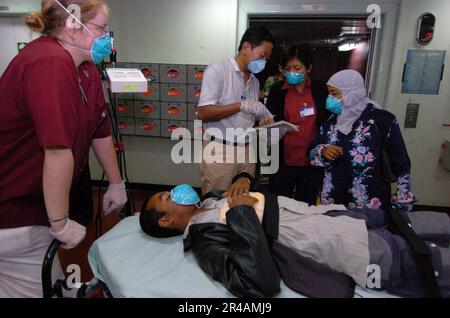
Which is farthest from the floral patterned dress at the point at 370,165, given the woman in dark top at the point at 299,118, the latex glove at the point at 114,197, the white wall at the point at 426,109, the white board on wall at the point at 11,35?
the white board on wall at the point at 11,35

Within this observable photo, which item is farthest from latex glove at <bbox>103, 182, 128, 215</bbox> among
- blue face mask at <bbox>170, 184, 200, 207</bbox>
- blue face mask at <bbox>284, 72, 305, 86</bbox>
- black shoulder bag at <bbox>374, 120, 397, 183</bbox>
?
black shoulder bag at <bbox>374, 120, 397, 183</bbox>

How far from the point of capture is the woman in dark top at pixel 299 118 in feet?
6.74

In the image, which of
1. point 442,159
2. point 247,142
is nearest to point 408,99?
point 442,159

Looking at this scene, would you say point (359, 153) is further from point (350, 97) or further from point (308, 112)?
point (308, 112)

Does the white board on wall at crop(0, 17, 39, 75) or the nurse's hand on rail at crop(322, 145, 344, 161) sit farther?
the white board on wall at crop(0, 17, 39, 75)

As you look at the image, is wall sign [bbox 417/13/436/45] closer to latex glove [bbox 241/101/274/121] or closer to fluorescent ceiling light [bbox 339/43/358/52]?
fluorescent ceiling light [bbox 339/43/358/52]

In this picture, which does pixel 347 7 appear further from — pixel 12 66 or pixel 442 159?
pixel 12 66

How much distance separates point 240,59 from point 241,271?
4.43 feet

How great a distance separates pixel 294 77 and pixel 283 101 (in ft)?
0.68

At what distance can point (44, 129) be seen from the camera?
2.99 feet

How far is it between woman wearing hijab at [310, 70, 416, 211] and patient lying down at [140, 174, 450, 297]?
0.34 meters

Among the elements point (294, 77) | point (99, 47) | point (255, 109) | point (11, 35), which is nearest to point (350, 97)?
point (294, 77)

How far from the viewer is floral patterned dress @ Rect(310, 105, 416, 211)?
1.66 metres
